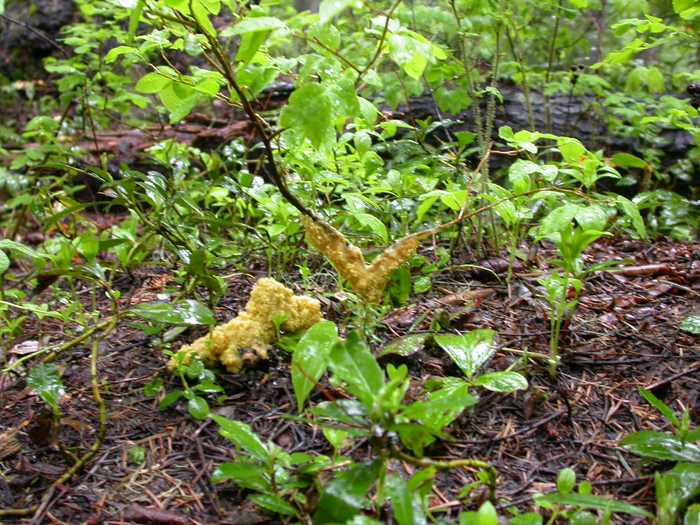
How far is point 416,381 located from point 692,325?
1.17m

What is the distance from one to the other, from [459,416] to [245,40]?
1.33m

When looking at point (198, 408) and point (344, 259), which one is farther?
point (344, 259)

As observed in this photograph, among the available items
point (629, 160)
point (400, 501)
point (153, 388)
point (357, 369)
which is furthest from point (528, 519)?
point (629, 160)

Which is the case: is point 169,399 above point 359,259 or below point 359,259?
below

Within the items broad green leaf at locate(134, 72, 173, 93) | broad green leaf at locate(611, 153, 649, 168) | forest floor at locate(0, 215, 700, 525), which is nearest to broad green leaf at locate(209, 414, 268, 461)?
forest floor at locate(0, 215, 700, 525)

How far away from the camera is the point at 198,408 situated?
150 cm

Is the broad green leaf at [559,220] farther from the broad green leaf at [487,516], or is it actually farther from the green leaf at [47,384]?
the green leaf at [47,384]

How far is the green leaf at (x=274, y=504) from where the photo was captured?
1.18m

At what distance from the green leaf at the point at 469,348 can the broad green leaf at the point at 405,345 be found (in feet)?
0.25

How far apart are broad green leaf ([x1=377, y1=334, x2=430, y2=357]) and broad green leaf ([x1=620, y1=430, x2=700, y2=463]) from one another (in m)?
0.68

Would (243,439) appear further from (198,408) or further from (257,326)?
(257,326)

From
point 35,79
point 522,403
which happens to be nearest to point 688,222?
point 522,403

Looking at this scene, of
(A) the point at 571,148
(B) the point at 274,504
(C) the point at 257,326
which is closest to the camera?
(B) the point at 274,504

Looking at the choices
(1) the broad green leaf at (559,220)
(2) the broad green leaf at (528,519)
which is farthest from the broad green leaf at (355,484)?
(1) the broad green leaf at (559,220)
